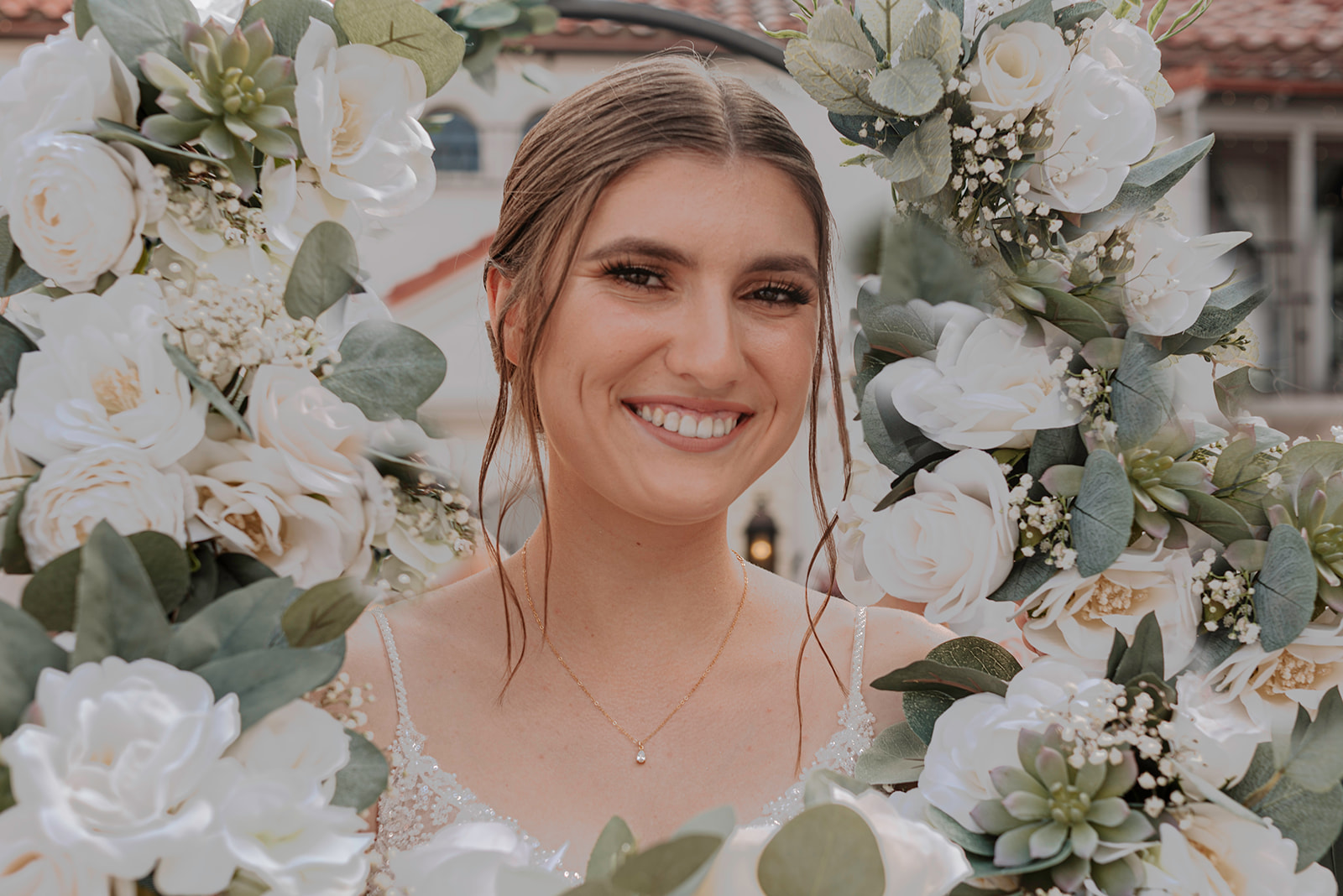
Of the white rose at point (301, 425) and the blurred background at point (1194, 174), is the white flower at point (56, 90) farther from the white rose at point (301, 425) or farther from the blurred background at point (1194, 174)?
the blurred background at point (1194, 174)

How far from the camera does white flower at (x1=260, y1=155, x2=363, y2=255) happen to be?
1498mm

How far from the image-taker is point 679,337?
182 centimetres

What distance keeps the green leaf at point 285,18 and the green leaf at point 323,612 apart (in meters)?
0.70

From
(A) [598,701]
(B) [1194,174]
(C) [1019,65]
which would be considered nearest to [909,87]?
(C) [1019,65]

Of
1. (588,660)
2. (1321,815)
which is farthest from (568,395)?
(1321,815)

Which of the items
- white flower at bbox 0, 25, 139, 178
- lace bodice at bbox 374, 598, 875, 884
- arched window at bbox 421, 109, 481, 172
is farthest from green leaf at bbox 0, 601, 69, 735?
arched window at bbox 421, 109, 481, 172

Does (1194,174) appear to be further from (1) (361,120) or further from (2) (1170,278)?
(1) (361,120)

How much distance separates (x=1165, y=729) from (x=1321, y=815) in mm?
212

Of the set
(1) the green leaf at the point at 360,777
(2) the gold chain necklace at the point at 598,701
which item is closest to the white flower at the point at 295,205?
(1) the green leaf at the point at 360,777

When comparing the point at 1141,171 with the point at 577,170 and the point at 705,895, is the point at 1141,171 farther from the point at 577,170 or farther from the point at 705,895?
the point at 705,895

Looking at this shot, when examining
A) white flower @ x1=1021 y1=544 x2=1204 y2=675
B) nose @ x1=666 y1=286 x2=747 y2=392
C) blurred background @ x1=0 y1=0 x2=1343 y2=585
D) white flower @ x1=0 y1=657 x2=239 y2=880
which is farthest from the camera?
blurred background @ x1=0 y1=0 x2=1343 y2=585

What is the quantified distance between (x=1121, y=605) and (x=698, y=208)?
84cm

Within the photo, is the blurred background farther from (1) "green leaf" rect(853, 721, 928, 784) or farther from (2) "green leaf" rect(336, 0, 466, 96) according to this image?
(2) "green leaf" rect(336, 0, 466, 96)

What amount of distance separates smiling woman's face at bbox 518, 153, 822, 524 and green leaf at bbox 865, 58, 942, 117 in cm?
28
